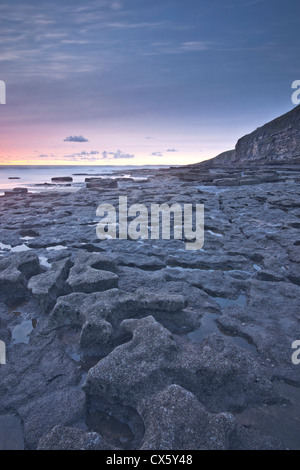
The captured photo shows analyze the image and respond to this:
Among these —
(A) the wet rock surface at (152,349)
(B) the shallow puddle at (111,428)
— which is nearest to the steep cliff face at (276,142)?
(A) the wet rock surface at (152,349)

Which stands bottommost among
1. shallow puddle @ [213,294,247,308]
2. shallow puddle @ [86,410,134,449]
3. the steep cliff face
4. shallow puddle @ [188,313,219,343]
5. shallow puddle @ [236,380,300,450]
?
shallow puddle @ [86,410,134,449]

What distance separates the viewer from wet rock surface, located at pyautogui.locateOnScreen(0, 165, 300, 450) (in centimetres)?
241

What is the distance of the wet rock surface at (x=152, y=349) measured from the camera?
94.8 inches

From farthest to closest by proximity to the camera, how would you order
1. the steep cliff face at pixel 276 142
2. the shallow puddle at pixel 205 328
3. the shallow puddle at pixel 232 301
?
the steep cliff face at pixel 276 142 → the shallow puddle at pixel 232 301 → the shallow puddle at pixel 205 328

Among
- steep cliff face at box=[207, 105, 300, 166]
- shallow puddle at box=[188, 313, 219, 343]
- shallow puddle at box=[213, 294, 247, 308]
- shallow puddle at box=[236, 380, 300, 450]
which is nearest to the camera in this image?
shallow puddle at box=[236, 380, 300, 450]

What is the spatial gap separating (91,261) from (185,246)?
9.67ft

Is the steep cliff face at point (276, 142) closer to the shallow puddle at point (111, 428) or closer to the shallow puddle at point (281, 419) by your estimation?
the shallow puddle at point (281, 419)

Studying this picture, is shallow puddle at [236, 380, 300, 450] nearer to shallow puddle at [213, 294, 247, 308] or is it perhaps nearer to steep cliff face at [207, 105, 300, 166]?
shallow puddle at [213, 294, 247, 308]

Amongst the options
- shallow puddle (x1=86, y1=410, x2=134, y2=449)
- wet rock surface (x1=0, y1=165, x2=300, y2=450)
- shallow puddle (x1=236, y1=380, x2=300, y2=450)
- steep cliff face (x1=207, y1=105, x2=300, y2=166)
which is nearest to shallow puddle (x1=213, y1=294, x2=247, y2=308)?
wet rock surface (x1=0, y1=165, x2=300, y2=450)

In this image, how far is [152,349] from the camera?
3137 mm

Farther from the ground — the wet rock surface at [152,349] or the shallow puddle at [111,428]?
the wet rock surface at [152,349]

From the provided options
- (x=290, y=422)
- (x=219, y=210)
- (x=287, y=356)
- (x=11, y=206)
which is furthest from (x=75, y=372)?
(x=11, y=206)

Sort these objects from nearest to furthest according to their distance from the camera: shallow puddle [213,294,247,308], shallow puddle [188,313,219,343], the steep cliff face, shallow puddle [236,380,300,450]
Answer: shallow puddle [236,380,300,450] < shallow puddle [188,313,219,343] < shallow puddle [213,294,247,308] < the steep cliff face

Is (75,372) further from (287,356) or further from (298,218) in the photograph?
(298,218)
